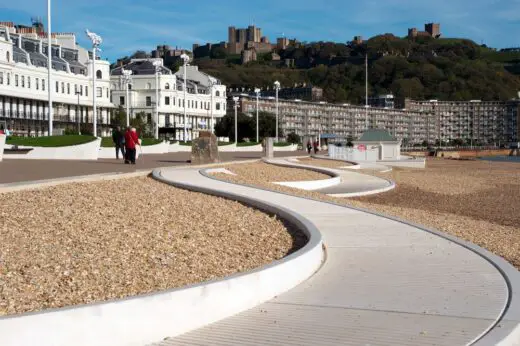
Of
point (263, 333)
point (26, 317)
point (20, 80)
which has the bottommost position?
point (263, 333)

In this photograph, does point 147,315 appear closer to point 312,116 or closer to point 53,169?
point 53,169

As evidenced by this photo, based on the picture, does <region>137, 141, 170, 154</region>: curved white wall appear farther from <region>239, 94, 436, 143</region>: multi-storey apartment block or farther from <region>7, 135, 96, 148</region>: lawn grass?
<region>239, 94, 436, 143</region>: multi-storey apartment block

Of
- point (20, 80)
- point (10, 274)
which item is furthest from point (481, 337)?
point (20, 80)

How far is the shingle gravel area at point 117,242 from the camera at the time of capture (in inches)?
282

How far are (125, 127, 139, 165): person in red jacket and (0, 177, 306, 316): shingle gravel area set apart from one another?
12.2 m

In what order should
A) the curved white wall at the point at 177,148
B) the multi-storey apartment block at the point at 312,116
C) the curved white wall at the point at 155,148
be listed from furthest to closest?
the multi-storey apartment block at the point at 312,116
the curved white wall at the point at 177,148
the curved white wall at the point at 155,148

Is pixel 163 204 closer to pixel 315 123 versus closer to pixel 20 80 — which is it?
pixel 20 80

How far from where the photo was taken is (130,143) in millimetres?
27547

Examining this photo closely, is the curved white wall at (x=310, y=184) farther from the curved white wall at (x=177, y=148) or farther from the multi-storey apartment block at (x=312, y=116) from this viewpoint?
the multi-storey apartment block at (x=312, y=116)

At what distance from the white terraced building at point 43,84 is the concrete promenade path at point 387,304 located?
57.7 metres

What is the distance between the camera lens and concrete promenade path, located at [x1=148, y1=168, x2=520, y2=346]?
652cm

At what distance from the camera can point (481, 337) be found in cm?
647

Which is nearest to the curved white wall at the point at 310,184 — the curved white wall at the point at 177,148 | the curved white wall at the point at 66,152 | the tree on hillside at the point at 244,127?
the curved white wall at the point at 66,152

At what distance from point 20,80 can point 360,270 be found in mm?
67254
